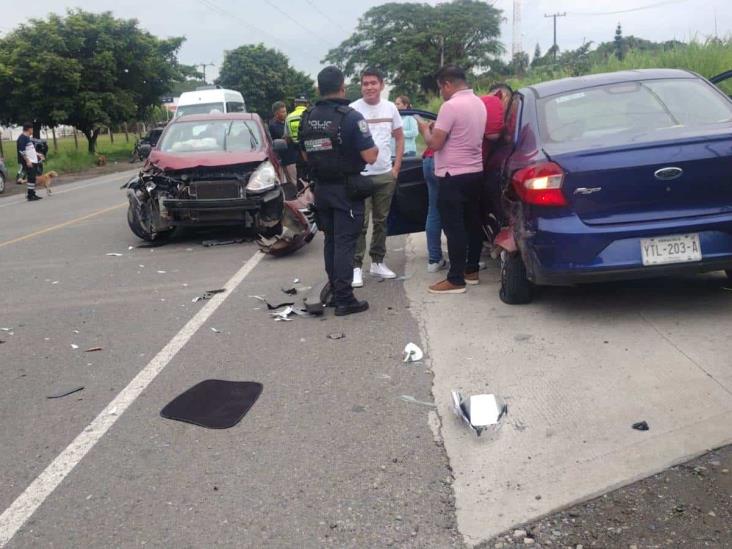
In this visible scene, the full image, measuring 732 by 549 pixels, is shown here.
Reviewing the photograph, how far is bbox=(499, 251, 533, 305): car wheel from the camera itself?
5824 millimetres

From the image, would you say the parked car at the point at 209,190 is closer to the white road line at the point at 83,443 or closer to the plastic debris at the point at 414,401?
the white road line at the point at 83,443

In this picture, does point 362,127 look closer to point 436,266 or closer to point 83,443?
point 436,266

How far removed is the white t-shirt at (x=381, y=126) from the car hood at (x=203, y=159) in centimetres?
324

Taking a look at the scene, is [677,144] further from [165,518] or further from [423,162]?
[165,518]

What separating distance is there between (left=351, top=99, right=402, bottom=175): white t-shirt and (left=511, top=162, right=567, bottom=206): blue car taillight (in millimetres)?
1949

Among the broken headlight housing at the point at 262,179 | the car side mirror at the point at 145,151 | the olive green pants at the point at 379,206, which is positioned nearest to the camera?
the olive green pants at the point at 379,206

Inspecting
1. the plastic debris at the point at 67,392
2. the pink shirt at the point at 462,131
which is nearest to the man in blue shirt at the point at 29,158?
the pink shirt at the point at 462,131

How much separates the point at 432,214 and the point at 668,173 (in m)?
2.70

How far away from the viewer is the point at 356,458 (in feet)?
12.0

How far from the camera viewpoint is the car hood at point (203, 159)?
971cm

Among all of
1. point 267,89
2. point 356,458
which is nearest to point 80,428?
point 356,458

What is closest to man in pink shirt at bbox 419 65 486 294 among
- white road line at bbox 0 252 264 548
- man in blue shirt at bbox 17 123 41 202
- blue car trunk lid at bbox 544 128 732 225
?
blue car trunk lid at bbox 544 128 732 225

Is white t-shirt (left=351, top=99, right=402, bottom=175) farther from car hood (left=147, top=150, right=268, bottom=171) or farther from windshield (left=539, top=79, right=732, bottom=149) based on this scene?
car hood (left=147, top=150, right=268, bottom=171)

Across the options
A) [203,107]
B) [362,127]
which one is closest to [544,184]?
[362,127]
